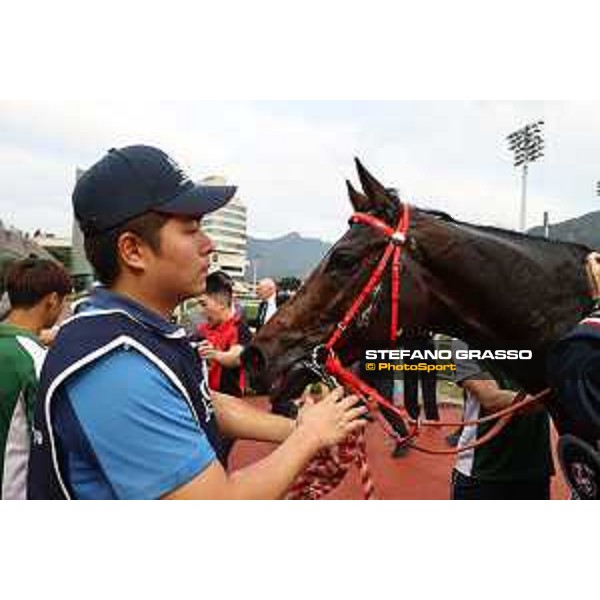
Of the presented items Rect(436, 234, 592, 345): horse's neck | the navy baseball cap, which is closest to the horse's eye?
Rect(436, 234, 592, 345): horse's neck

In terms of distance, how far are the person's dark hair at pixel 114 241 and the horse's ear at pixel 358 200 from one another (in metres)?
1.36

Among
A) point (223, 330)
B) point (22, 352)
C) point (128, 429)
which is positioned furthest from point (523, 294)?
point (223, 330)

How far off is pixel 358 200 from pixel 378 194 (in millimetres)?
101

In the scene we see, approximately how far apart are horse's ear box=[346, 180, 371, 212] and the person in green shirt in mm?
1361

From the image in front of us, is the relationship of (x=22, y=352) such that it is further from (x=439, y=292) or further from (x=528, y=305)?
(x=528, y=305)

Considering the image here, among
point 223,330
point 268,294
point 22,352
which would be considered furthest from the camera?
point 268,294

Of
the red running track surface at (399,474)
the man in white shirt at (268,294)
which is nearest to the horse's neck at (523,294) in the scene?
the red running track surface at (399,474)

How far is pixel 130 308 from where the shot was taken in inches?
52.2

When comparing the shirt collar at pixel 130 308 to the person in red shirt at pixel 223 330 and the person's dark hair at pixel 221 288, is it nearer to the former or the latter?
the person in red shirt at pixel 223 330

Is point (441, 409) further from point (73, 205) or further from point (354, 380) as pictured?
point (73, 205)

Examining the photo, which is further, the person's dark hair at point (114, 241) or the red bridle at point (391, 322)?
the red bridle at point (391, 322)

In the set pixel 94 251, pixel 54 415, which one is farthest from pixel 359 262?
pixel 54 415

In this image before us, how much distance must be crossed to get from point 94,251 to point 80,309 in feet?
0.43

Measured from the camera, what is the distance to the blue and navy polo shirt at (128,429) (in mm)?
1151
